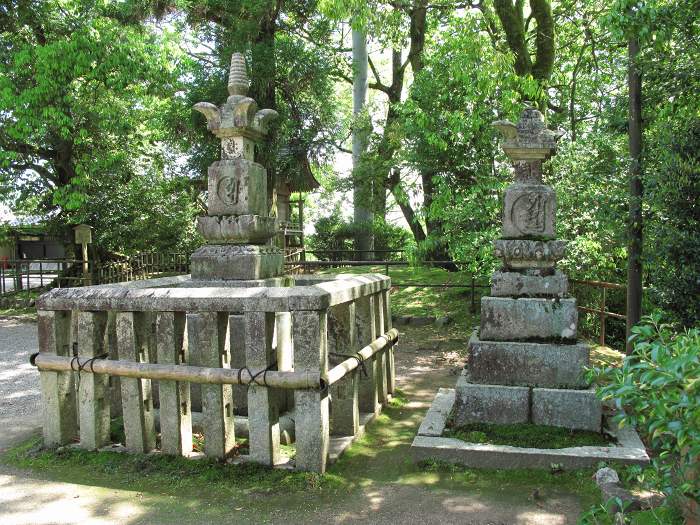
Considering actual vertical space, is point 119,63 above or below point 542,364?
above

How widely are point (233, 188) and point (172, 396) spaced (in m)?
2.11

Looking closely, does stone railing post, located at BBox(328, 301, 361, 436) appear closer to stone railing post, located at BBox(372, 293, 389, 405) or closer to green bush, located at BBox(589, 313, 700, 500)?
stone railing post, located at BBox(372, 293, 389, 405)

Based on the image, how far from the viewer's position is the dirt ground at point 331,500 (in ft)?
11.1

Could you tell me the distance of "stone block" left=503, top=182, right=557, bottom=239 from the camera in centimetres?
490

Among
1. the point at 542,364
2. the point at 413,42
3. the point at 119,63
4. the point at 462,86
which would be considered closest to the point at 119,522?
the point at 542,364

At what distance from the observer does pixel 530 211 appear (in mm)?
4914

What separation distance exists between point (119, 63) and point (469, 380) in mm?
11850

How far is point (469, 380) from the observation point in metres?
4.80

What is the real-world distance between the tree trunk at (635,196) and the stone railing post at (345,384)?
3.53 meters

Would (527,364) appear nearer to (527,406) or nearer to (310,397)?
(527,406)

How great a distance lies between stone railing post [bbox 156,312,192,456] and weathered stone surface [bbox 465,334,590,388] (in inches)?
96.3

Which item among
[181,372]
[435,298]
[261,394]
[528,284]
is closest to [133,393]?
[181,372]

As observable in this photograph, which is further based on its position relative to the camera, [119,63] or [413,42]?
[413,42]

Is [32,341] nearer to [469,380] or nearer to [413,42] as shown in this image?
[469,380]
